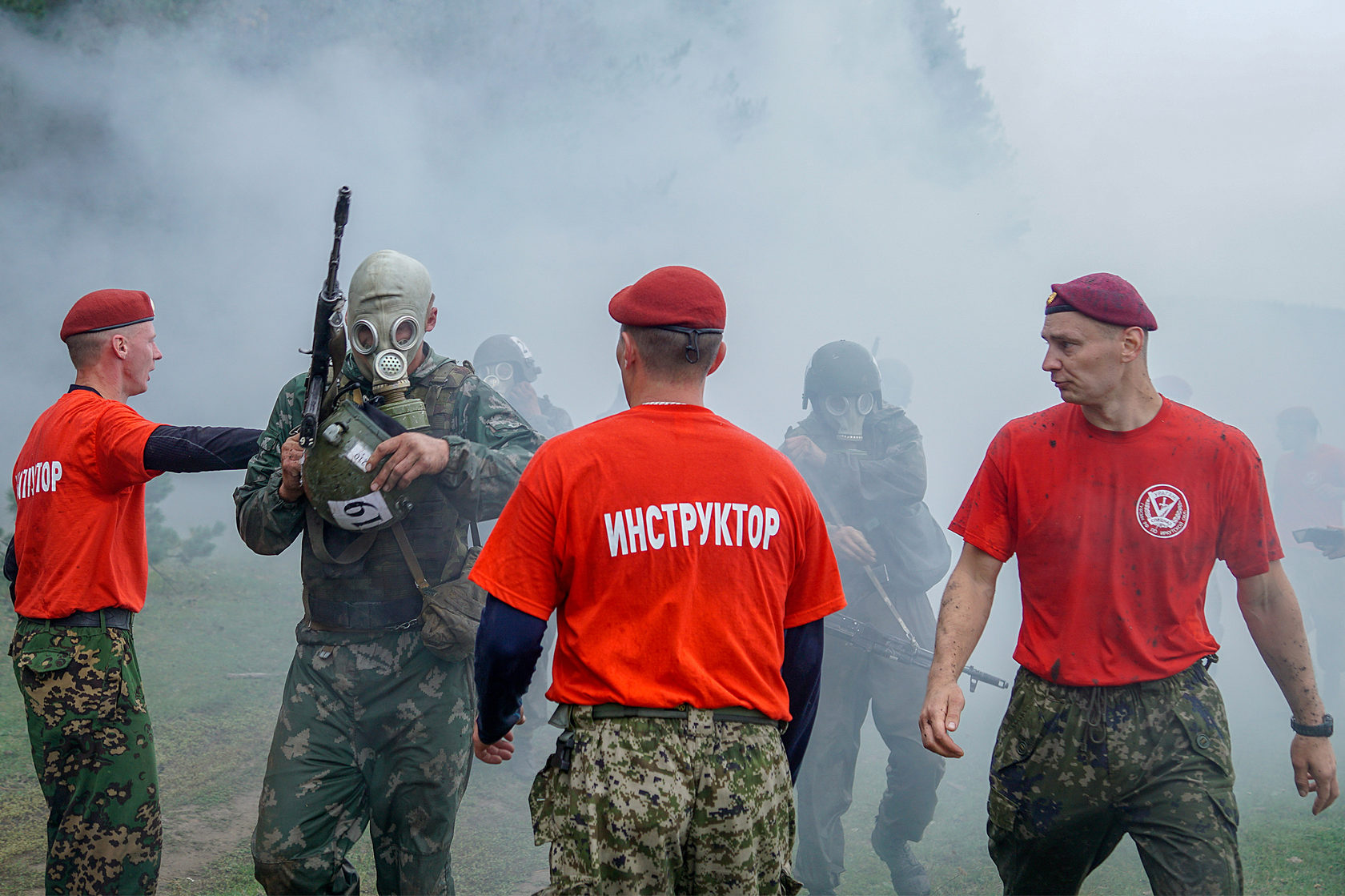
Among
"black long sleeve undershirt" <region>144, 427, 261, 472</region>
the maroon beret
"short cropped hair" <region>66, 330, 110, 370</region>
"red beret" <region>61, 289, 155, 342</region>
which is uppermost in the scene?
"red beret" <region>61, 289, 155, 342</region>

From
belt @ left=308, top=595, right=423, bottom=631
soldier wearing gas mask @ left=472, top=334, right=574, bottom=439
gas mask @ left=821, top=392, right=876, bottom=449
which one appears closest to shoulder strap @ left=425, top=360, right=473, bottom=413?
belt @ left=308, top=595, right=423, bottom=631

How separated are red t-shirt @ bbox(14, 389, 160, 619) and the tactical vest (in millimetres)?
636

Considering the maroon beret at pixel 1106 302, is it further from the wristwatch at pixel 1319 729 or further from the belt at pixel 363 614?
the belt at pixel 363 614

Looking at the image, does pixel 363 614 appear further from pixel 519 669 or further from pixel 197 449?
pixel 519 669

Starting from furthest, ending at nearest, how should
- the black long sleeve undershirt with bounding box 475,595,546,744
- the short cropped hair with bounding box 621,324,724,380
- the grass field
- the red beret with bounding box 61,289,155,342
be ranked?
1. the grass field
2. the red beret with bounding box 61,289,155,342
3. the short cropped hair with bounding box 621,324,724,380
4. the black long sleeve undershirt with bounding box 475,595,546,744

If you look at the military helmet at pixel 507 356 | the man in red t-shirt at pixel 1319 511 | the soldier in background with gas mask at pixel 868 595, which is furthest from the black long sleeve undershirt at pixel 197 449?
the man in red t-shirt at pixel 1319 511

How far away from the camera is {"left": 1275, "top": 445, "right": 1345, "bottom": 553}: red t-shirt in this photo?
9.54m

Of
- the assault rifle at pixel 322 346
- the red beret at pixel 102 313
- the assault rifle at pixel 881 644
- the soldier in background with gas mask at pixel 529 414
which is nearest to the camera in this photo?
the assault rifle at pixel 322 346

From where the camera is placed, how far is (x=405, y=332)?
3.01 meters

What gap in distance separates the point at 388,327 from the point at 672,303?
1.28m

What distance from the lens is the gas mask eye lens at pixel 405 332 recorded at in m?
2.98

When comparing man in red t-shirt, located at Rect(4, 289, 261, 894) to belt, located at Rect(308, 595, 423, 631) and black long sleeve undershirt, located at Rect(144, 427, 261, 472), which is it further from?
belt, located at Rect(308, 595, 423, 631)

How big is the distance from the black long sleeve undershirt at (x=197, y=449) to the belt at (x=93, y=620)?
55 cm

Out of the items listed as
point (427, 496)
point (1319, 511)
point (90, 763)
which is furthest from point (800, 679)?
point (1319, 511)
